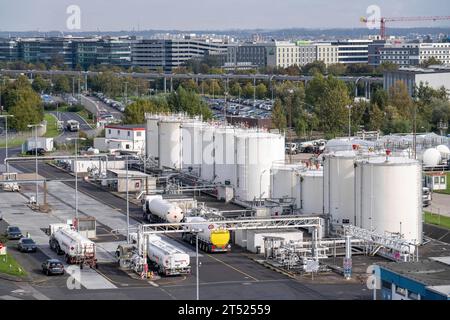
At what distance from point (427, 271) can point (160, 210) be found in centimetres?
910

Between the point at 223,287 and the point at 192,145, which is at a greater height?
the point at 192,145

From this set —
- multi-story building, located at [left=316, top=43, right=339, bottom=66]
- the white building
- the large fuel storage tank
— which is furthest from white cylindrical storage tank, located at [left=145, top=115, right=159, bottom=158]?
multi-story building, located at [left=316, top=43, right=339, bottom=66]

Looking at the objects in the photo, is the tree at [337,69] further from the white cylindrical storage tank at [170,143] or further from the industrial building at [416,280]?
the industrial building at [416,280]

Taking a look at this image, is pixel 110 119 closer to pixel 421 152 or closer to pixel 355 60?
pixel 421 152

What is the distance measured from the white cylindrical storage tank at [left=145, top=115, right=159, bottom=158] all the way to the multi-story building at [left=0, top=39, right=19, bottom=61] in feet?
227

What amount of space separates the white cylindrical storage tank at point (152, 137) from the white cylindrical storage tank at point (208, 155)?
3.83 meters

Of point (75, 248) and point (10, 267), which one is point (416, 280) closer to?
point (75, 248)

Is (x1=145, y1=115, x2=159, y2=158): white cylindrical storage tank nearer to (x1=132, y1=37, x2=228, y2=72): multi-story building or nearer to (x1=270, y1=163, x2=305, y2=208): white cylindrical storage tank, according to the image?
(x1=270, y1=163, x2=305, y2=208): white cylindrical storage tank

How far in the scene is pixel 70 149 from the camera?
41.2 meters

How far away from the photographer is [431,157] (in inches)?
1307

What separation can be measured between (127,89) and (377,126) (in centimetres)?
2971

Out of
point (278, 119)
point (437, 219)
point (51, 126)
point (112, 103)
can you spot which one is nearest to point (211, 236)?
point (437, 219)

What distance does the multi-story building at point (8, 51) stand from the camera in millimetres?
102375
